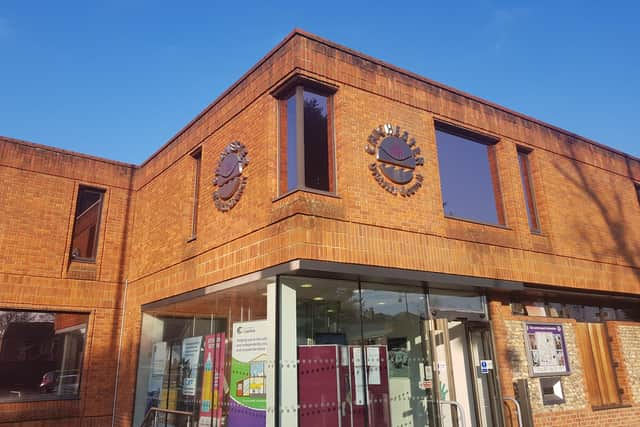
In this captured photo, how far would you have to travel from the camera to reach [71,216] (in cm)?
1220

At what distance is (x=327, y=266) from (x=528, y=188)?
6204 millimetres

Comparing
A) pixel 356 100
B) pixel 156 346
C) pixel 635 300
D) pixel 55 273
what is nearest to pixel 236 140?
pixel 356 100

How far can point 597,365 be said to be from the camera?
11.0 meters

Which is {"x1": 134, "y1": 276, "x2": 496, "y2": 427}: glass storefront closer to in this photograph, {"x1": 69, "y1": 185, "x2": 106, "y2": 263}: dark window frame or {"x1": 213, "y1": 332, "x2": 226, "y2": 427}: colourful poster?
{"x1": 213, "y1": 332, "x2": 226, "y2": 427}: colourful poster

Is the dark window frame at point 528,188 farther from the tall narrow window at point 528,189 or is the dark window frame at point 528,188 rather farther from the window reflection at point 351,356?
the window reflection at point 351,356

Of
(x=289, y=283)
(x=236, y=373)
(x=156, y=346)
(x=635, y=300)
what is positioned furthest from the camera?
(x=635, y=300)

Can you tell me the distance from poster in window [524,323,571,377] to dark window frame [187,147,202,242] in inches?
276

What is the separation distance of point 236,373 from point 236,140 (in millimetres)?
4127

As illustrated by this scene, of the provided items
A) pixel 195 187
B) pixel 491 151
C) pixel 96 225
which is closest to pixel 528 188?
pixel 491 151

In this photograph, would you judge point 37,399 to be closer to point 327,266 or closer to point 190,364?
point 190,364

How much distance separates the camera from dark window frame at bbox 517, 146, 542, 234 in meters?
10.9

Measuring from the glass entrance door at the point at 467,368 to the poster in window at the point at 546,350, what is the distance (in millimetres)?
1003

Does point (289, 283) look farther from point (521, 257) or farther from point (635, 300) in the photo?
point (635, 300)

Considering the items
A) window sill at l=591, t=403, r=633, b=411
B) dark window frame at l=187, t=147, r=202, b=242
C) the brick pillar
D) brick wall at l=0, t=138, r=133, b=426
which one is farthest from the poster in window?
brick wall at l=0, t=138, r=133, b=426
